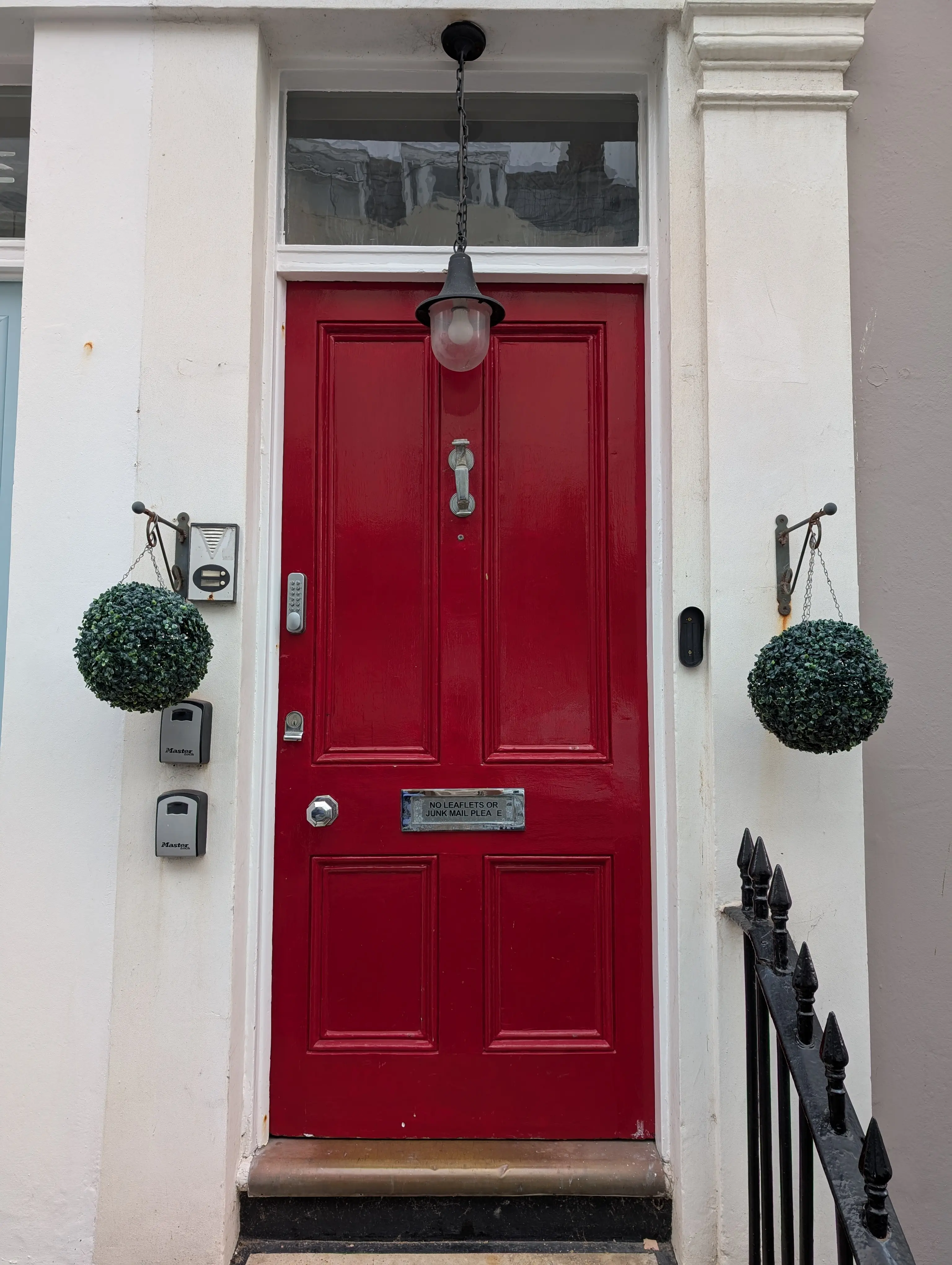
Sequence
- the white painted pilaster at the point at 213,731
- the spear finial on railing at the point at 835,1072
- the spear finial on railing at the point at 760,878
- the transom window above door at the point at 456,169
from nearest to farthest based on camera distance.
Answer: the spear finial on railing at the point at 835,1072 → the spear finial on railing at the point at 760,878 → the white painted pilaster at the point at 213,731 → the transom window above door at the point at 456,169

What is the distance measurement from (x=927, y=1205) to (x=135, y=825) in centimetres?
257

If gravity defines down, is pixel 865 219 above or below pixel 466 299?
above

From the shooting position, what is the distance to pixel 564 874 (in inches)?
107

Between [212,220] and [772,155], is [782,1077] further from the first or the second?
[212,220]

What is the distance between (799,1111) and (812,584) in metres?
1.39

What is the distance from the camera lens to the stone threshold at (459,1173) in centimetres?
248

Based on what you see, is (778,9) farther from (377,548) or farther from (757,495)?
(377,548)

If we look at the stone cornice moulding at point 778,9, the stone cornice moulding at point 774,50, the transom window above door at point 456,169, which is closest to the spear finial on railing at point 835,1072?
the transom window above door at point 456,169

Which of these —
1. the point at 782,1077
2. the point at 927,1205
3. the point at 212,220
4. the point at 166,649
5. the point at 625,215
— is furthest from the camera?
the point at 625,215

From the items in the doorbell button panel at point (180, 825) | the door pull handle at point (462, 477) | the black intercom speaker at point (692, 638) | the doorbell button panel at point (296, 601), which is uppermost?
the door pull handle at point (462, 477)

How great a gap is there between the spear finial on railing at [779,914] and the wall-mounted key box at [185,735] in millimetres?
1593

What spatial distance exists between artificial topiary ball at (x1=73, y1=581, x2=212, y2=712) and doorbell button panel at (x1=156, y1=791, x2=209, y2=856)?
0.30 meters

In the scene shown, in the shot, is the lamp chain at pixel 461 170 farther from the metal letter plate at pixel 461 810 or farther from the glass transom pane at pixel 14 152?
the metal letter plate at pixel 461 810

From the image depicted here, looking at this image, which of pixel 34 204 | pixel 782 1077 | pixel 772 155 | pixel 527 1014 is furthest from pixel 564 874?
pixel 34 204
